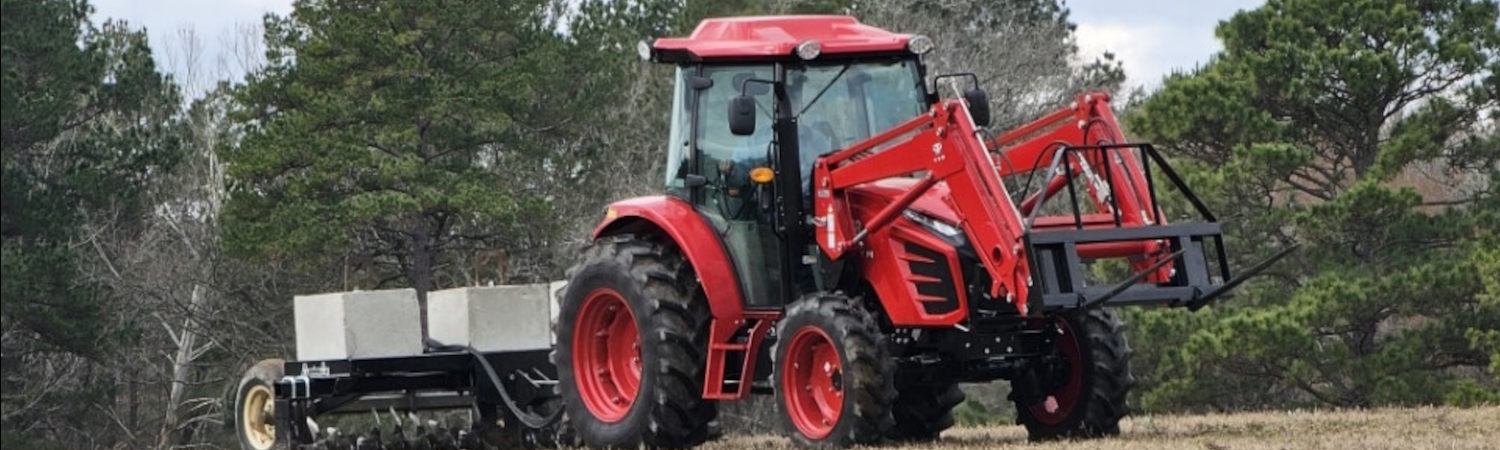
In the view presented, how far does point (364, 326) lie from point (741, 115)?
180 inches

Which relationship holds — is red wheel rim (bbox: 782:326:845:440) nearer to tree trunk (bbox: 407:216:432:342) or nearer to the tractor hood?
the tractor hood

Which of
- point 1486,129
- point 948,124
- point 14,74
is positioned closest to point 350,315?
point 948,124

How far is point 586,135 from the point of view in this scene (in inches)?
1561

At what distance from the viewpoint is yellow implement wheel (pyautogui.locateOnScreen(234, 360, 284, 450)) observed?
1708 cm

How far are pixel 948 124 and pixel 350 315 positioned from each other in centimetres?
557

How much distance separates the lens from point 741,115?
1267 cm

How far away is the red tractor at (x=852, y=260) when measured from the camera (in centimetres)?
1224

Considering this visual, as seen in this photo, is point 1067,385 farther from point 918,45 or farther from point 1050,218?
point 918,45

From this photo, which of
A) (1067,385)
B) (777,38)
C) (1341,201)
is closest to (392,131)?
(1341,201)

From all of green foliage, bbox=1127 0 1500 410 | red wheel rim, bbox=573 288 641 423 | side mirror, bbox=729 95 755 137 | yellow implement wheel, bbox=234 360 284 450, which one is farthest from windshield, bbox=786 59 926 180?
green foliage, bbox=1127 0 1500 410

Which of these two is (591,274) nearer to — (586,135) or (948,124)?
(948,124)

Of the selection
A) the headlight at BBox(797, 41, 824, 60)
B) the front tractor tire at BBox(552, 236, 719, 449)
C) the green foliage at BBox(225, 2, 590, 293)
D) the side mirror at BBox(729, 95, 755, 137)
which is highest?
the green foliage at BBox(225, 2, 590, 293)

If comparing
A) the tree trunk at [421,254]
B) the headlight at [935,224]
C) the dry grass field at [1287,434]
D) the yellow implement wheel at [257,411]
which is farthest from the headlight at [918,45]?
the tree trunk at [421,254]

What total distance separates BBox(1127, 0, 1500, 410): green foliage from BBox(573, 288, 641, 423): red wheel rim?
12224 millimetres
